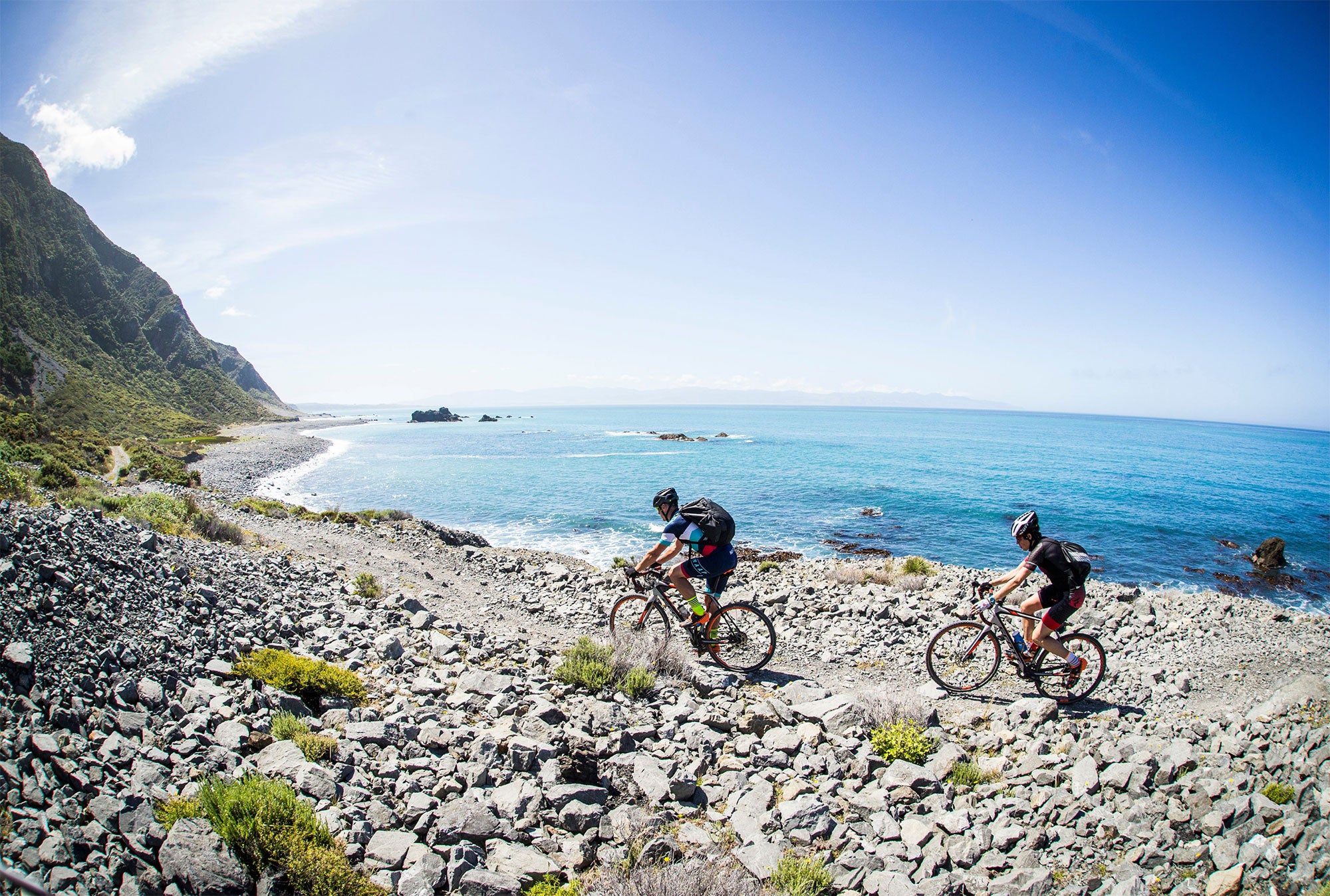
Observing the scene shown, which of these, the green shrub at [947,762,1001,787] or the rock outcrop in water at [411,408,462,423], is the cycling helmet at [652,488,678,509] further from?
the rock outcrop in water at [411,408,462,423]

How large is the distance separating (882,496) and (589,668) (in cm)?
4236

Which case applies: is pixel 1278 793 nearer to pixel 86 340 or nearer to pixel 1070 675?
pixel 1070 675

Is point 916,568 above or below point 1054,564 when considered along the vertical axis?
below

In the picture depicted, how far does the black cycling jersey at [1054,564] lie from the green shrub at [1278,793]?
2997 millimetres

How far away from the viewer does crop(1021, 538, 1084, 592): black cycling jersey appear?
7965 millimetres

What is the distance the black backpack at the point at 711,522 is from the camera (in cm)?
877

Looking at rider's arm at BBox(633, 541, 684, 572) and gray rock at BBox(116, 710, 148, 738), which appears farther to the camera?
rider's arm at BBox(633, 541, 684, 572)

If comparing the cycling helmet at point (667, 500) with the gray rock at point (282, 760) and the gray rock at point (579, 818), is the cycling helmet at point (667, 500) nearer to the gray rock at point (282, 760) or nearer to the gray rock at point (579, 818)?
the gray rock at point (579, 818)

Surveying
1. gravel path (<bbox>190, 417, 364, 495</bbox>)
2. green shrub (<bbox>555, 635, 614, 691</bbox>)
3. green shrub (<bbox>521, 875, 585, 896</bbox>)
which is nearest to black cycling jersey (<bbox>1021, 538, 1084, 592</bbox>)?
green shrub (<bbox>555, 635, 614, 691</bbox>)

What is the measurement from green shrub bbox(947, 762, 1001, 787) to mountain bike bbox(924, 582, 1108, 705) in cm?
253

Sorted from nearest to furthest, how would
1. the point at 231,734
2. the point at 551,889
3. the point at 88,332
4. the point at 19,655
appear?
1. the point at 551,889
2. the point at 19,655
3. the point at 231,734
4. the point at 88,332

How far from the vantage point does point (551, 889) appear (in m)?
4.46

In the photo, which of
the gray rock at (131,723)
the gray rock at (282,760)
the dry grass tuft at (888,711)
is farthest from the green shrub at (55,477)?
the dry grass tuft at (888,711)

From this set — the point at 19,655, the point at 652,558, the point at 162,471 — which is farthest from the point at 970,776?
the point at 162,471
